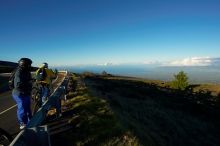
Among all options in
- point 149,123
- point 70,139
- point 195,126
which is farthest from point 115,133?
point 195,126

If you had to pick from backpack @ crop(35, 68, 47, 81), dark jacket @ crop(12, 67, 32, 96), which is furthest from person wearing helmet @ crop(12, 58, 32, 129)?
backpack @ crop(35, 68, 47, 81)

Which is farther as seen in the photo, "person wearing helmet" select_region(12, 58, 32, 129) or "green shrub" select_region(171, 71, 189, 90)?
"green shrub" select_region(171, 71, 189, 90)

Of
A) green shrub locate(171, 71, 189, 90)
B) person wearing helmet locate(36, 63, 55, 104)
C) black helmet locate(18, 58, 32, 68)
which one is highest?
black helmet locate(18, 58, 32, 68)

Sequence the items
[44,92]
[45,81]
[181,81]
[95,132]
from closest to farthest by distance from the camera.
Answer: [95,132] → [44,92] → [45,81] → [181,81]

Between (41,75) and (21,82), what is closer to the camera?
(21,82)

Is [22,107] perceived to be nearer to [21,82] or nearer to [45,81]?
[21,82]

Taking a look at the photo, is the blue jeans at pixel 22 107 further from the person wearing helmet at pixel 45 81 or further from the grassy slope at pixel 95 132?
the person wearing helmet at pixel 45 81

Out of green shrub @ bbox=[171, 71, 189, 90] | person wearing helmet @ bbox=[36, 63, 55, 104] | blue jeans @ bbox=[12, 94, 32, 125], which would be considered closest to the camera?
blue jeans @ bbox=[12, 94, 32, 125]

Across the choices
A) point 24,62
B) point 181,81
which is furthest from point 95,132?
point 181,81

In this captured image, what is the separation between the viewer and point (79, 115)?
453 inches

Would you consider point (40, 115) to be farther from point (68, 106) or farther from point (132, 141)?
point (68, 106)

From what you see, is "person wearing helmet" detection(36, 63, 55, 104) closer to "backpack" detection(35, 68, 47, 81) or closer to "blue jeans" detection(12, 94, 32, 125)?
"backpack" detection(35, 68, 47, 81)

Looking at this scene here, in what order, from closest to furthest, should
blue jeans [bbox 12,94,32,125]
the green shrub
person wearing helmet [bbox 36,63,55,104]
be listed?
blue jeans [bbox 12,94,32,125]
person wearing helmet [bbox 36,63,55,104]
the green shrub

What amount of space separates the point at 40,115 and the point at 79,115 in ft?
9.74
